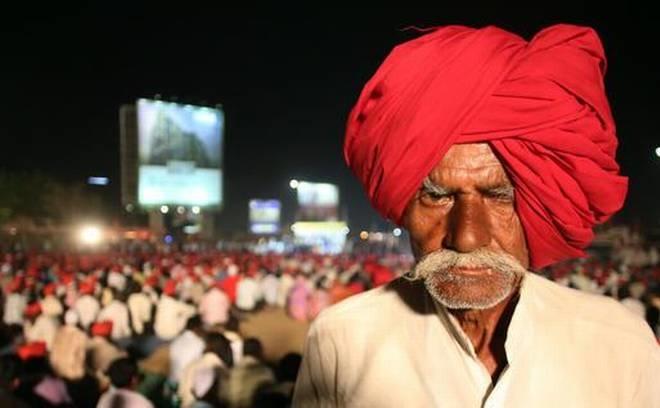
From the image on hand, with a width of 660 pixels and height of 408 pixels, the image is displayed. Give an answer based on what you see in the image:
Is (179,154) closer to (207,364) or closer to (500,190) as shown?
(207,364)

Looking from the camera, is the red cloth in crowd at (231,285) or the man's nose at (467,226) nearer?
the man's nose at (467,226)

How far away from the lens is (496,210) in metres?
1.44

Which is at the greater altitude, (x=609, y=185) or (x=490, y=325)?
(x=609, y=185)

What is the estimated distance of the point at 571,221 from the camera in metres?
1.49

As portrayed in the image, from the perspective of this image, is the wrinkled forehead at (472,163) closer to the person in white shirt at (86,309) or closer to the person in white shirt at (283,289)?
the person in white shirt at (86,309)

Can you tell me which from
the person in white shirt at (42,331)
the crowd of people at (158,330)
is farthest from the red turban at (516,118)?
the person in white shirt at (42,331)

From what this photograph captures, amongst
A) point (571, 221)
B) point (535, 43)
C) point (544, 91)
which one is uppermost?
point (535, 43)

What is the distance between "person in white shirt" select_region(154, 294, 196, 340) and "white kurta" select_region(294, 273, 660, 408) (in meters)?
9.26

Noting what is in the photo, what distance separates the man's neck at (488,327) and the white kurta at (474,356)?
2.2 inches

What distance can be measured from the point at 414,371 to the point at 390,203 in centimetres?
41

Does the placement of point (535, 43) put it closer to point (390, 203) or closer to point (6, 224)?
point (390, 203)

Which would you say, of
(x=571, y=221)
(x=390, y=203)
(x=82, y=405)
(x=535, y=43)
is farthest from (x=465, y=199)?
(x=82, y=405)

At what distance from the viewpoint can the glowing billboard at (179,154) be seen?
104 ft

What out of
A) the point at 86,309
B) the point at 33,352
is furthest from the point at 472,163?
the point at 86,309
